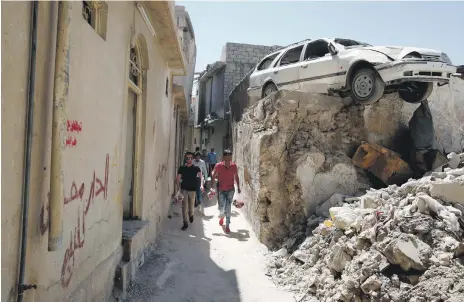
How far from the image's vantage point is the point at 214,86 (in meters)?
22.1

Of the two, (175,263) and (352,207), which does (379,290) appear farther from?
(175,263)

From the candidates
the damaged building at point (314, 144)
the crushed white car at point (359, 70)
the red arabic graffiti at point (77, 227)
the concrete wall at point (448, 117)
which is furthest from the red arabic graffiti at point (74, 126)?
→ the concrete wall at point (448, 117)

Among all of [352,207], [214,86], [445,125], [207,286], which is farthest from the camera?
[214,86]

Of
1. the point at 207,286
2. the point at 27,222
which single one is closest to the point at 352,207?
the point at 207,286

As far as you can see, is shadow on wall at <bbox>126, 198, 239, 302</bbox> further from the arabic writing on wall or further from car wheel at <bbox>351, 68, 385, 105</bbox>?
car wheel at <bbox>351, 68, 385, 105</bbox>

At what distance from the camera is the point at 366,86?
6.93 m

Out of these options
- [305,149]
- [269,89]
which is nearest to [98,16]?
[305,149]

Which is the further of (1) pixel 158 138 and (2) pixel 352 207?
(1) pixel 158 138

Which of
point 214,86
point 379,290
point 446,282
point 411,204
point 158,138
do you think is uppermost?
point 214,86

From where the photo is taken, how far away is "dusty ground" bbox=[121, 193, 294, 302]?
4.74 metres

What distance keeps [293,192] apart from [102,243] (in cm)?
395

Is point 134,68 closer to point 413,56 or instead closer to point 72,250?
point 72,250

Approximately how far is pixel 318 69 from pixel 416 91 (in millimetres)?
2027

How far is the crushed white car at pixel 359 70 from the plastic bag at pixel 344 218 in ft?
8.81
